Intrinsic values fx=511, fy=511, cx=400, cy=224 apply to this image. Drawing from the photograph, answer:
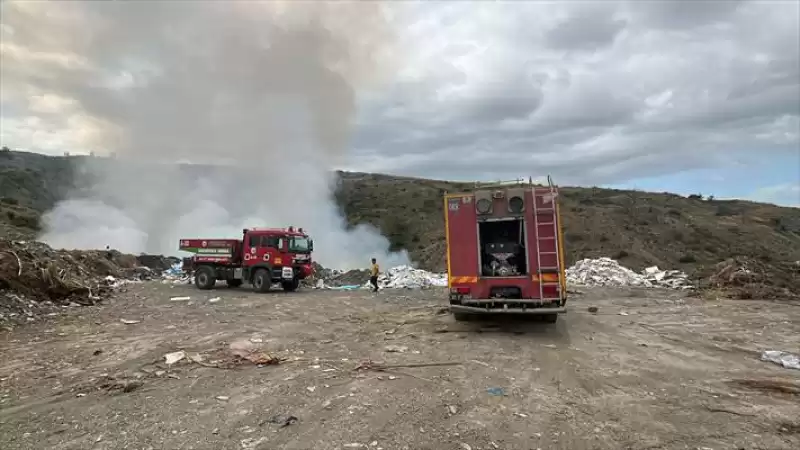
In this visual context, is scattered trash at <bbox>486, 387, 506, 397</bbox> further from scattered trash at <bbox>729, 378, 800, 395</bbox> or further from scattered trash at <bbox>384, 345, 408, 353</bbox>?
scattered trash at <bbox>729, 378, 800, 395</bbox>

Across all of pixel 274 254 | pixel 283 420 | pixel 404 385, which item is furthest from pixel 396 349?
pixel 274 254

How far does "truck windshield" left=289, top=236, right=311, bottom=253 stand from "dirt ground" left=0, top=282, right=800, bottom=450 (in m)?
8.90

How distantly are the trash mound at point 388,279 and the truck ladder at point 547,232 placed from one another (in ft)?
41.5

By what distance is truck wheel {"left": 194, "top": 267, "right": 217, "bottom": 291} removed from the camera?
76.2ft

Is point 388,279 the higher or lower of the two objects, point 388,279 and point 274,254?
the lower

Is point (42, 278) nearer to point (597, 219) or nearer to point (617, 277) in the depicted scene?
point (617, 277)

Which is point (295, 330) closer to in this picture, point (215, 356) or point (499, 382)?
point (215, 356)

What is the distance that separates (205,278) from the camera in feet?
76.4

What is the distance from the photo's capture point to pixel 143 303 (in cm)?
1691

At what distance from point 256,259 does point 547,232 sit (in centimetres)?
1486

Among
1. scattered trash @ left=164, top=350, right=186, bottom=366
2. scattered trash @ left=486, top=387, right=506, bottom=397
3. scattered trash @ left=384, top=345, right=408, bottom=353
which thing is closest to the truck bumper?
scattered trash @ left=384, top=345, right=408, bottom=353

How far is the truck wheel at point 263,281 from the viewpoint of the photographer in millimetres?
22016

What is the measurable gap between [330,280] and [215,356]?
1980 cm

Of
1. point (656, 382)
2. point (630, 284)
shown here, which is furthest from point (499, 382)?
point (630, 284)
